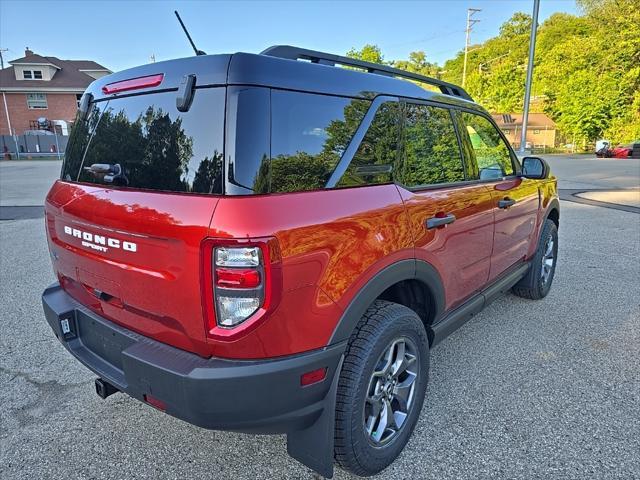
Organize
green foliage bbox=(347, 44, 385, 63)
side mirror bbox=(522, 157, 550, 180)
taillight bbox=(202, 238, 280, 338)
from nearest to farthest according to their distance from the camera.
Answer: taillight bbox=(202, 238, 280, 338)
side mirror bbox=(522, 157, 550, 180)
green foliage bbox=(347, 44, 385, 63)

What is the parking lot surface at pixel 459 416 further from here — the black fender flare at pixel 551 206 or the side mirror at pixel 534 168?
the side mirror at pixel 534 168

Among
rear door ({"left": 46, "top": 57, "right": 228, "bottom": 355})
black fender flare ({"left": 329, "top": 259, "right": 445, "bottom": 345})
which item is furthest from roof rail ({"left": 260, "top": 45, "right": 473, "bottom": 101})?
black fender flare ({"left": 329, "top": 259, "right": 445, "bottom": 345})

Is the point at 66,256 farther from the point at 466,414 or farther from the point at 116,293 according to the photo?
the point at 466,414

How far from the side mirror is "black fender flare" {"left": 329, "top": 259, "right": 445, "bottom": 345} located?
1714 mm

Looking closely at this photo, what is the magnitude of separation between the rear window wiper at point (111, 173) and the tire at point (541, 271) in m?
3.57

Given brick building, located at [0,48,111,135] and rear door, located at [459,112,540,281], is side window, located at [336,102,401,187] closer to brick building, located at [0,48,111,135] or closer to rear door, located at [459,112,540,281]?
rear door, located at [459,112,540,281]

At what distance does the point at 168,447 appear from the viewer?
90.7 inches

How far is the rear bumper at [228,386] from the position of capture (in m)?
1.57

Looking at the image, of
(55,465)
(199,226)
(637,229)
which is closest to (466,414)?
(199,226)

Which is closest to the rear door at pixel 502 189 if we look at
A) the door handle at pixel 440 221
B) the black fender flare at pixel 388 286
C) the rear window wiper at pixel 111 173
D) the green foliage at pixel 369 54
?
the door handle at pixel 440 221

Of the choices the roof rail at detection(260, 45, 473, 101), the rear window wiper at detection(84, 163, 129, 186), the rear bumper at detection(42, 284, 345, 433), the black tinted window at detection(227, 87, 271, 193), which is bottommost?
the rear bumper at detection(42, 284, 345, 433)

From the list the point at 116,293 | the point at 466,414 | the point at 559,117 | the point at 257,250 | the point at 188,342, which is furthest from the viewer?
the point at 559,117

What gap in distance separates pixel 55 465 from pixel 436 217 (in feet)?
7.71

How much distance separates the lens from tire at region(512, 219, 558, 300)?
4.08 m
